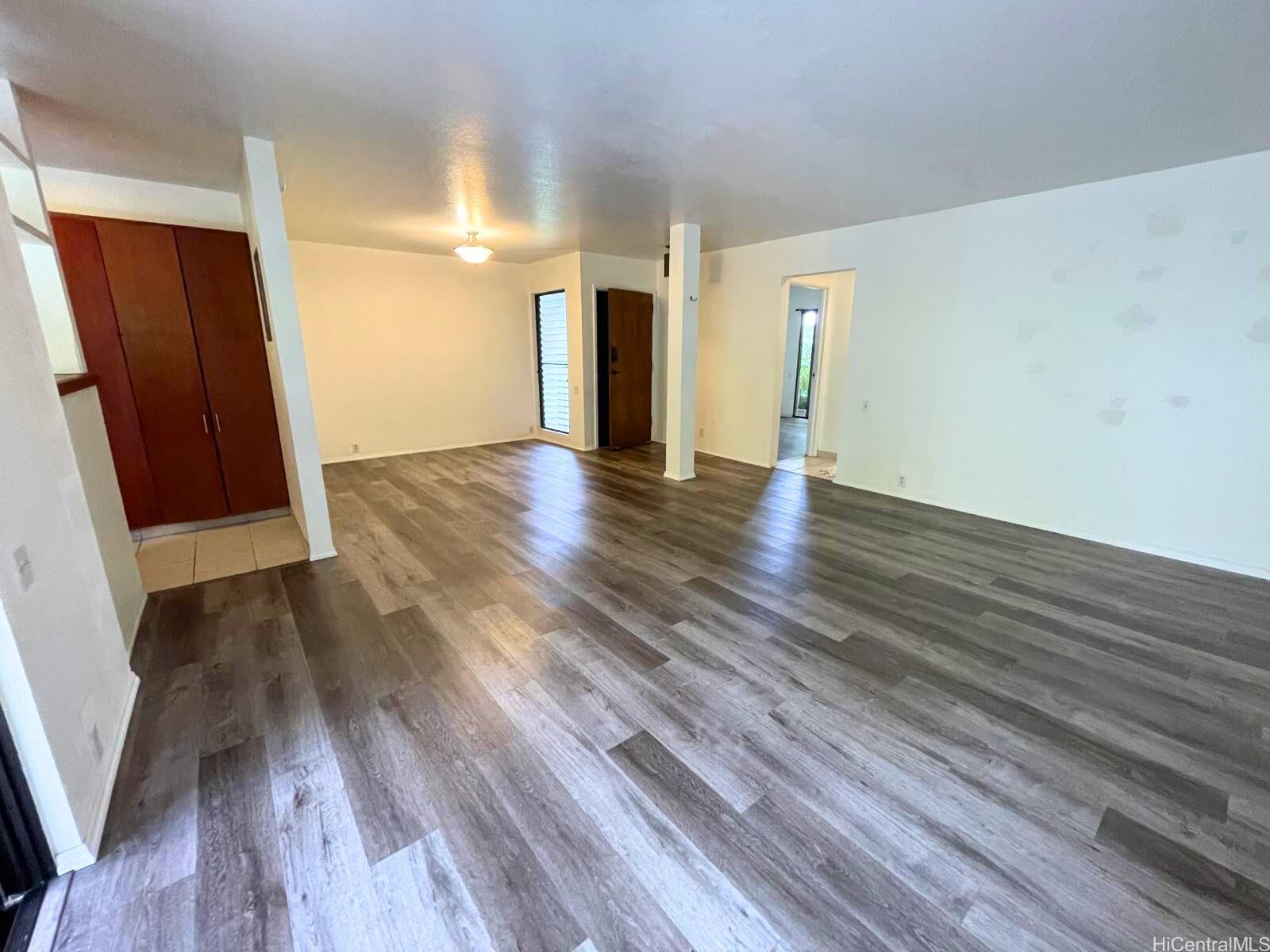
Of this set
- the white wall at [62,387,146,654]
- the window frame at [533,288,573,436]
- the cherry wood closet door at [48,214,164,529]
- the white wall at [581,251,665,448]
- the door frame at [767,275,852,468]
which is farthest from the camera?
the window frame at [533,288,573,436]

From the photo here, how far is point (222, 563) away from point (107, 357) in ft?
5.58

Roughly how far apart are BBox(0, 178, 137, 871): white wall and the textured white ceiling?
1.09 meters

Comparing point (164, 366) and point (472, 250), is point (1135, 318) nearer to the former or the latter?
point (472, 250)

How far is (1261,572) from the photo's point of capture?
3.23m

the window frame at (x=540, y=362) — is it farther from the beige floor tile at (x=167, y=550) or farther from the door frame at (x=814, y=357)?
the beige floor tile at (x=167, y=550)

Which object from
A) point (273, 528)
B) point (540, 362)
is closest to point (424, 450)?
point (540, 362)

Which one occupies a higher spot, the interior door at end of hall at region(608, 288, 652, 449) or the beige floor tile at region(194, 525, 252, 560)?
the interior door at end of hall at region(608, 288, 652, 449)

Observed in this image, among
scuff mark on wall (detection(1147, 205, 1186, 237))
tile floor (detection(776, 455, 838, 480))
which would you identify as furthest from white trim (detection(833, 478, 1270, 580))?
A: scuff mark on wall (detection(1147, 205, 1186, 237))

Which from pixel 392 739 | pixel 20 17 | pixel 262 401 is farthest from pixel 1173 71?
pixel 262 401

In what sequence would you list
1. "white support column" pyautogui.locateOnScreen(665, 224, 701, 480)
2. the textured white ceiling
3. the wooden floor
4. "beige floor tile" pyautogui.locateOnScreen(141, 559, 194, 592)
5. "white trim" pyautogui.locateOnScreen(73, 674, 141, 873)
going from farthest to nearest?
"white support column" pyautogui.locateOnScreen(665, 224, 701, 480), "beige floor tile" pyautogui.locateOnScreen(141, 559, 194, 592), the textured white ceiling, "white trim" pyautogui.locateOnScreen(73, 674, 141, 873), the wooden floor

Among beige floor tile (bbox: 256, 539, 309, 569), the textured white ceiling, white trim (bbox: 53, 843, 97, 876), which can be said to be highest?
the textured white ceiling

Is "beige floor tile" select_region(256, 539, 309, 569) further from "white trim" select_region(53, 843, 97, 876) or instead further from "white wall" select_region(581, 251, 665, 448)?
"white wall" select_region(581, 251, 665, 448)

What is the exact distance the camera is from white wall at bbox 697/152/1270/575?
10.4 feet

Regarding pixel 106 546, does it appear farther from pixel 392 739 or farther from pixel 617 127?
pixel 617 127
